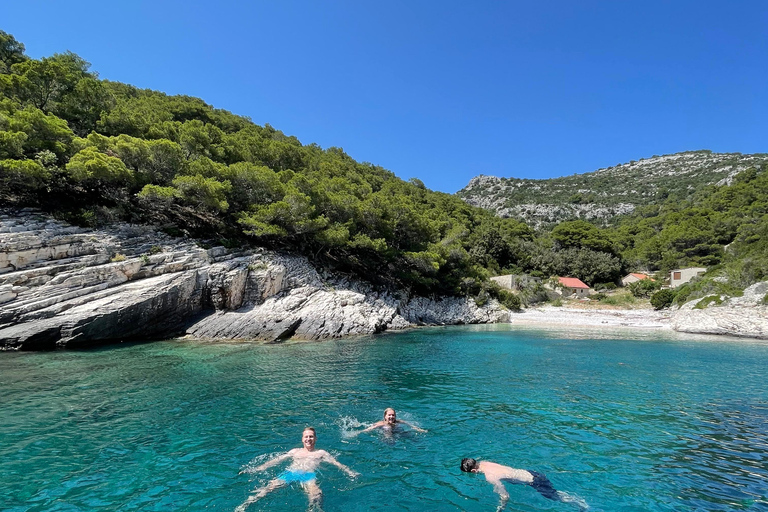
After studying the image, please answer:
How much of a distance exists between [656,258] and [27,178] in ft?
282

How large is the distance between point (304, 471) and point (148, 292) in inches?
773

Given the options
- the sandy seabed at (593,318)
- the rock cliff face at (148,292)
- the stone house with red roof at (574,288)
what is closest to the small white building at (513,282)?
the sandy seabed at (593,318)

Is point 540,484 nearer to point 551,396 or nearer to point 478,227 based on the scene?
point 551,396

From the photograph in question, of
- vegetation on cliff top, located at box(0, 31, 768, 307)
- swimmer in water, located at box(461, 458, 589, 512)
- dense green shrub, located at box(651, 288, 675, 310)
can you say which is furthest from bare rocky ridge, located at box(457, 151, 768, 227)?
swimmer in water, located at box(461, 458, 589, 512)

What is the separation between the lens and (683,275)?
5309cm

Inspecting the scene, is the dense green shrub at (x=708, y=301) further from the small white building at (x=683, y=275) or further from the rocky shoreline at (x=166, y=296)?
the small white building at (x=683, y=275)

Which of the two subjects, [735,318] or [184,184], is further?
[735,318]

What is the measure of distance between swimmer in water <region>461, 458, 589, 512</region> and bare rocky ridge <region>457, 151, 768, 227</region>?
11979 cm

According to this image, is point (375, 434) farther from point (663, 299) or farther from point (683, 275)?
point (683, 275)

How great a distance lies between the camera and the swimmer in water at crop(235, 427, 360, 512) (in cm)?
623

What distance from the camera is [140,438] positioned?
28.2ft

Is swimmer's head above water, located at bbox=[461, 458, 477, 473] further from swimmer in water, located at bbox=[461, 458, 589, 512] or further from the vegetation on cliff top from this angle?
the vegetation on cliff top

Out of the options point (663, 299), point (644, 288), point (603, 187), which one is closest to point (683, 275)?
point (644, 288)

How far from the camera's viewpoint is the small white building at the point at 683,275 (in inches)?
2024
